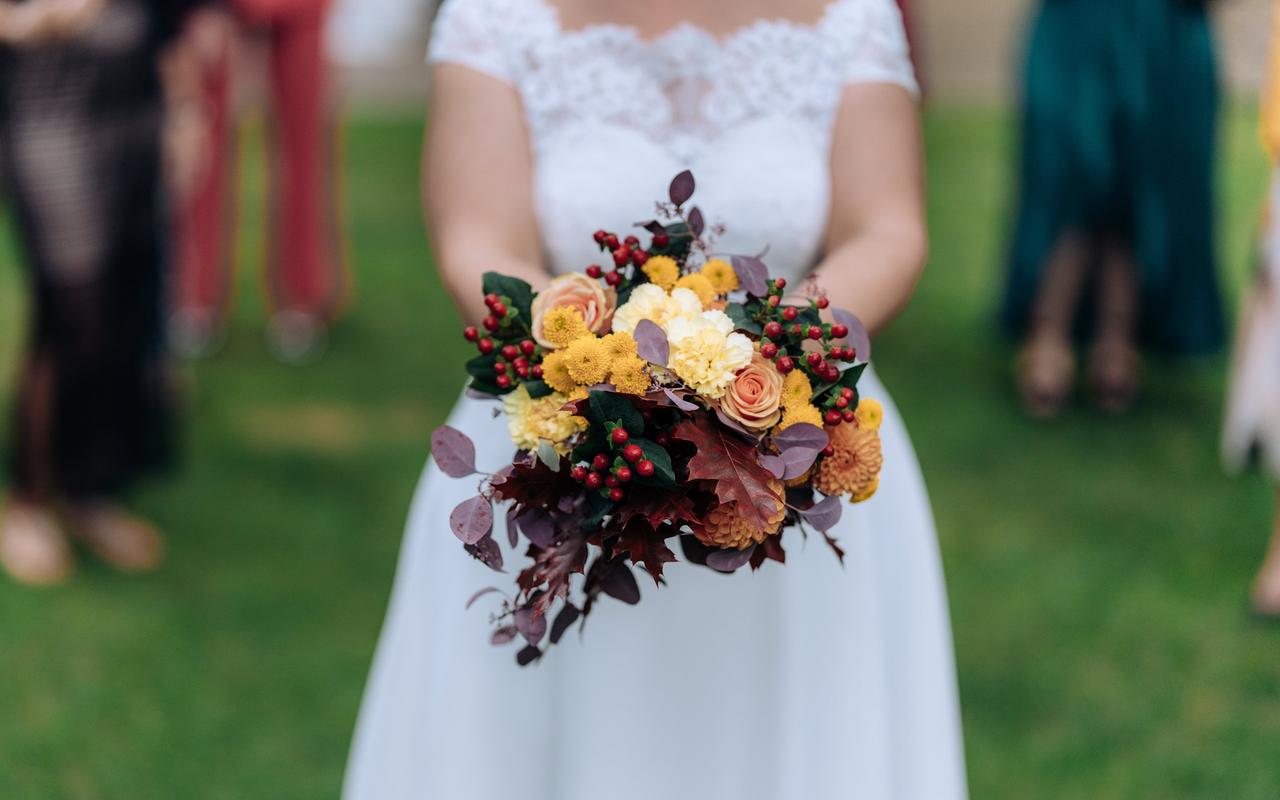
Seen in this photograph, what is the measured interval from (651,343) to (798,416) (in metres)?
0.22

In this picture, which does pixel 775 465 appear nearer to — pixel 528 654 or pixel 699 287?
pixel 699 287

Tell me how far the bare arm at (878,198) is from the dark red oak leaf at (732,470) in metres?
0.52

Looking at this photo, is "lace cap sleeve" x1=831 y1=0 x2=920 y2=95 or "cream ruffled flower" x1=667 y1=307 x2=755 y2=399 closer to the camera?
"cream ruffled flower" x1=667 y1=307 x2=755 y2=399

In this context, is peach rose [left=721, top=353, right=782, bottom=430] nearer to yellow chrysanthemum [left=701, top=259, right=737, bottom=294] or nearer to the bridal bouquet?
the bridal bouquet

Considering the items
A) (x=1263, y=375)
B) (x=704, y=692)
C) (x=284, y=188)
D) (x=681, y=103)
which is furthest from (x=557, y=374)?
(x=284, y=188)

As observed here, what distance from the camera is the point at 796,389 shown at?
206 cm

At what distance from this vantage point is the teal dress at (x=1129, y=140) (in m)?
5.61

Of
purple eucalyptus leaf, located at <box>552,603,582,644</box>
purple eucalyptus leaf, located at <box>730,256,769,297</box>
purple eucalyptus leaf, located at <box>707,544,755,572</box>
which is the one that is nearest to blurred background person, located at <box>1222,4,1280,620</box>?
purple eucalyptus leaf, located at <box>730,256,769,297</box>

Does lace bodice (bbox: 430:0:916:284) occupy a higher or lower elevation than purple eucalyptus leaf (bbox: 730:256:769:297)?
higher

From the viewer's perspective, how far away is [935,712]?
8.66 ft

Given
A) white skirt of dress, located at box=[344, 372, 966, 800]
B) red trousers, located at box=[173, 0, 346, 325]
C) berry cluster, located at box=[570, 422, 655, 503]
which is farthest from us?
red trousers, located at box=[173, 0, 346, 325]

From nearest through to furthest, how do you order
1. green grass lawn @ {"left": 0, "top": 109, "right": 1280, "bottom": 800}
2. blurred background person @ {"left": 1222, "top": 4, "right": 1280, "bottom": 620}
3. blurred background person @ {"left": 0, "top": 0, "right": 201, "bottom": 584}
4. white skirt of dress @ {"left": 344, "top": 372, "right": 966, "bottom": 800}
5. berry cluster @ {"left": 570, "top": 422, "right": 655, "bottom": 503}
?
berry cluster @ {"left": 570, "top": 422, "right": 655, "bottom": 503} → white skirt of dress @ {"left": 344, "top": 372, "right": 966, "bottom": 800} → green grass lawn @ {"left": 0, "top": 109, "right": 1280, "bottom": 800} → blurred background person @ {"left": 1222, "top": 4, "right": 1280, "bottom": 620} → blurred background person @ {"left": 0, "top": 0, "right": 201, "bottom": 584}

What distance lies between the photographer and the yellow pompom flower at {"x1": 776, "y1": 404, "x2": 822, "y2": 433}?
202 centimetres

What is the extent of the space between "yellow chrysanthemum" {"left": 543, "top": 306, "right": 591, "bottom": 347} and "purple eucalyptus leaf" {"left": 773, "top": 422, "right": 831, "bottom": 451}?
0.29m
